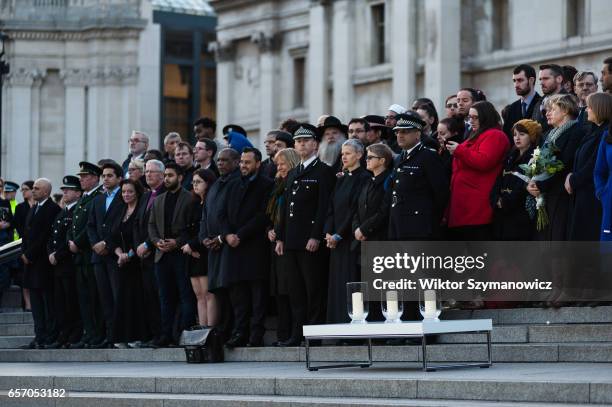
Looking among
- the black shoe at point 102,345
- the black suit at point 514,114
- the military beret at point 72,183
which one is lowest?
the black shoe at point 102,345

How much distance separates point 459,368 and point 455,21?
978 inches

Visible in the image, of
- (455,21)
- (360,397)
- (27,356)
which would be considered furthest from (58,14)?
(360,397)

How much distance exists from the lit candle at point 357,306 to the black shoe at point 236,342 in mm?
3490

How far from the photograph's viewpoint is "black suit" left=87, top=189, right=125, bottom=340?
20109 millimetres

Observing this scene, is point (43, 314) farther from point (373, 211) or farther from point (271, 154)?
point (373, 211)

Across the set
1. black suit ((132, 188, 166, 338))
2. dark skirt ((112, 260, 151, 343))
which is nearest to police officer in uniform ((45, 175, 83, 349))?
dark skirt ((112, 260, 151, 343))

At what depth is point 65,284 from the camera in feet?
70.2

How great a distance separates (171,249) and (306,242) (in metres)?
2.25

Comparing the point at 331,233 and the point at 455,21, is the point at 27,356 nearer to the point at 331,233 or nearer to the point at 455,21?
the point at 331,233

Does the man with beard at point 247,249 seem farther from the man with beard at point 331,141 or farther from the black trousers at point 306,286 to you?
the man with beard at point 331,141

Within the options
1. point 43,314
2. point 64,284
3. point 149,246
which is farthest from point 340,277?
point 43,314

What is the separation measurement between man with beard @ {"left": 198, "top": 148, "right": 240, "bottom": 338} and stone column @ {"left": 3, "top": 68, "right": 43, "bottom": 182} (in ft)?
122

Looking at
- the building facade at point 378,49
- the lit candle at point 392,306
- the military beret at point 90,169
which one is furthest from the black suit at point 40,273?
the building facade at point 378,49

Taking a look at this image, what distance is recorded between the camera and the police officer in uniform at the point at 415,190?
53.2 ft
